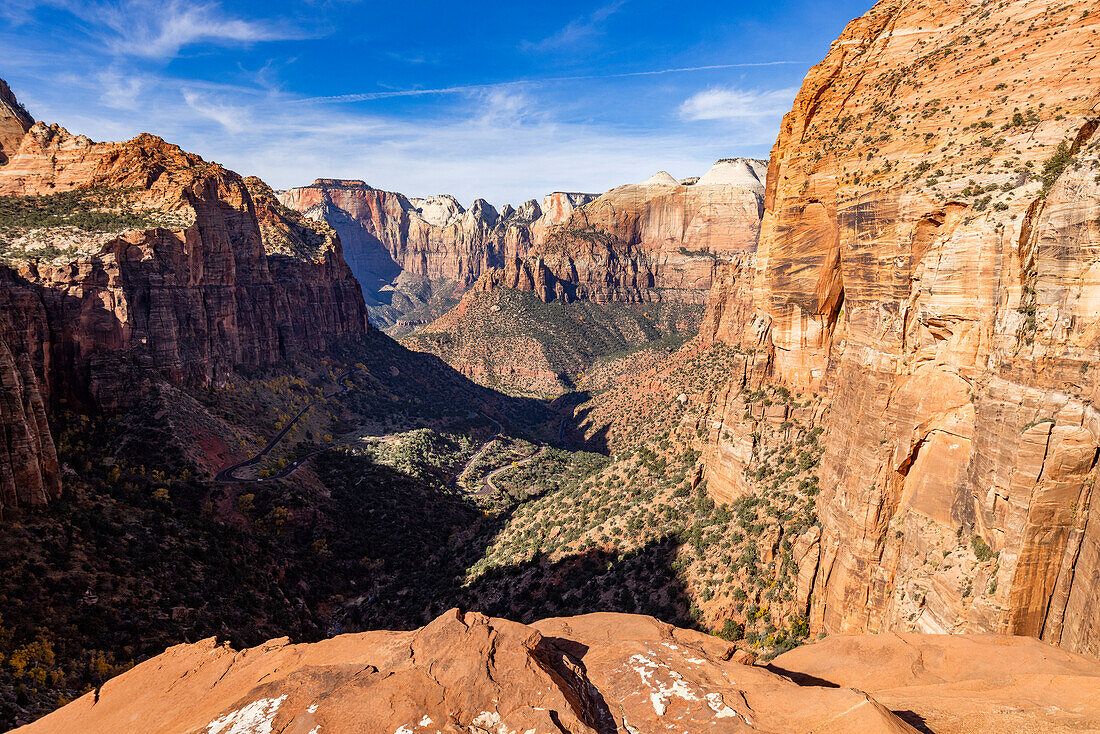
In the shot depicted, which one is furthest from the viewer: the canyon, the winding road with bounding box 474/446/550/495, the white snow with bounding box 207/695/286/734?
the winding road with bounding box 474/446/550/495

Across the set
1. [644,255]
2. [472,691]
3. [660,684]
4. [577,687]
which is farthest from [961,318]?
[644,255]

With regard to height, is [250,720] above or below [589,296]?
below

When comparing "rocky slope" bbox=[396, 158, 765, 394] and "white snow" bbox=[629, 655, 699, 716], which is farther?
→ "rocky slope" bbox=[396, 158, 765, 394]

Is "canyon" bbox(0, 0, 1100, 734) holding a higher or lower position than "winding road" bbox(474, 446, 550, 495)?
higher

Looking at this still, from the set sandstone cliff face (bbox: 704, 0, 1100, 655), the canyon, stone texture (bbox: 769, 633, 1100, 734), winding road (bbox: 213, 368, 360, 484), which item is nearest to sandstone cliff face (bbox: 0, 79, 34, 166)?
the canyon

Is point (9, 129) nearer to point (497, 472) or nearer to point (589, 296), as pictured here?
point (497, 472)

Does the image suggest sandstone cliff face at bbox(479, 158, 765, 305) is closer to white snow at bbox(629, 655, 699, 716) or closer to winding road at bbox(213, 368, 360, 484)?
winding road at bbox(213, 368, 360, 484)

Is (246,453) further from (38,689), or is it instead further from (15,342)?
(38,689)

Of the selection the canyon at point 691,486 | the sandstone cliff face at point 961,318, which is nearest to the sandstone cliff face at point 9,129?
the canyon at point 691,486
